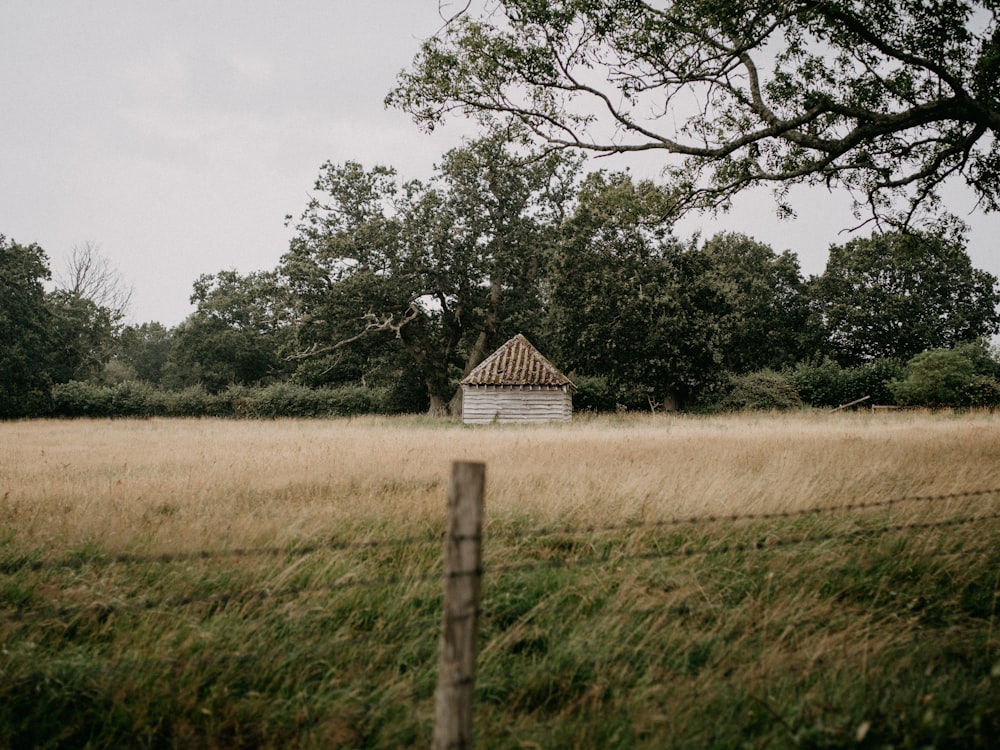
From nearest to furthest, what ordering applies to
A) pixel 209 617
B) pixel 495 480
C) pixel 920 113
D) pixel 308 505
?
pixel 209 617 → pixel 308 505 → pixel 495 480 → pixel 920 113

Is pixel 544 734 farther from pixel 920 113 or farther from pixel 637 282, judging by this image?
pixel 637 282

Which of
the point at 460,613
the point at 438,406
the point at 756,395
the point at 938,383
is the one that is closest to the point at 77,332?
the point at 438,406

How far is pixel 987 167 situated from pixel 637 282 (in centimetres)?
1807

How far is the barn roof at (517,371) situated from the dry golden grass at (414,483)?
47.9 ft

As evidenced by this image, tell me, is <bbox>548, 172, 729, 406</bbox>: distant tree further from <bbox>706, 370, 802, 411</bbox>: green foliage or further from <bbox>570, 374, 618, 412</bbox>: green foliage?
<bbox>570, 374, 618, 412</bbox>: green foliage

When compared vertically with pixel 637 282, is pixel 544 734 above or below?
below

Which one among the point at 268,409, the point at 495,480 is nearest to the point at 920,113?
the point at 495,480

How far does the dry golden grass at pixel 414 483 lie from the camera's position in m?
5.91

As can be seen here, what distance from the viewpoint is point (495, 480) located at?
799cm

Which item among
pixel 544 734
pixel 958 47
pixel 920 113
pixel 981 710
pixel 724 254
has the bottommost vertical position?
pixel 544 734

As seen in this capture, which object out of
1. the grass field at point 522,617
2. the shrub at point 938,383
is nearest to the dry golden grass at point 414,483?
the grass field at point 522,617

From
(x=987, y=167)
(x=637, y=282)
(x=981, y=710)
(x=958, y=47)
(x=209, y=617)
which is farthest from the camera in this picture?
(x=637, y=282)

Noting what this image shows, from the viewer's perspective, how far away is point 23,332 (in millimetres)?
34188

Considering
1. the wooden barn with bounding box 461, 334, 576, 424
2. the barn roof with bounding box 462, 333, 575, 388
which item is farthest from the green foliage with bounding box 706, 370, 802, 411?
the barn roof with bounding box 462, 333, 575, 388
